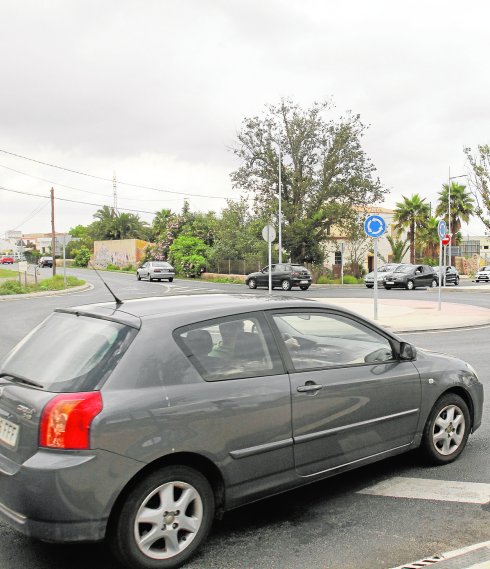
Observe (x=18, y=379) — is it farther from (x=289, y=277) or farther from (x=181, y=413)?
(x=289, y=277)

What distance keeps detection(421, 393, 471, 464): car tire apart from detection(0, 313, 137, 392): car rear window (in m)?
2.53

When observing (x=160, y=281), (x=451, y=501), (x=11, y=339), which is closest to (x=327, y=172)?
(x=160, y=281)

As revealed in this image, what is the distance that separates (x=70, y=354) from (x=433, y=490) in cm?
270

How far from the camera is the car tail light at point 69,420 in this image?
2895mm

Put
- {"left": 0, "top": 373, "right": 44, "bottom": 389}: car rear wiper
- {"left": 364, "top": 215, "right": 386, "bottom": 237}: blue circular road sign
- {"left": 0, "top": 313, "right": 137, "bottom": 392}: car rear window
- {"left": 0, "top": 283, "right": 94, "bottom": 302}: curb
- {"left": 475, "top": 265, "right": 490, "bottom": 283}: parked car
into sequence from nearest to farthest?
1. {"left": 0, "top": 313, "right": 137, "bottom": 392}: car rear window
2. {"left": 0, "top": 373, "right": 44, "bottom": 389}: car rear wiper
3. {"left": 364, "top": 215, "right": 386, "bottom": 237}: blue circular road sign
4. {"left": 0, "top": 283, "right": 94, "bottom": 302}: curb
5. {"left": 475, "top": 265, "right": 490, "bottom": 283}: parked car

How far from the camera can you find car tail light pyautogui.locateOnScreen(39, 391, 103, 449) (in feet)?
9.50

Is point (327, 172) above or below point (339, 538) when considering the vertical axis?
above

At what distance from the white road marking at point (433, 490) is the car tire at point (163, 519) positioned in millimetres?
1449

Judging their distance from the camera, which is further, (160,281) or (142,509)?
(160,281)

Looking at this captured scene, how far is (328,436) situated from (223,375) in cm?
86

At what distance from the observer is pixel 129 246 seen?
67062mm

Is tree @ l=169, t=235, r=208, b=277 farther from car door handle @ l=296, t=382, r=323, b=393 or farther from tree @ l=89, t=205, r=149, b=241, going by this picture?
car door handle @ l=296, t=382, r=323, b=393

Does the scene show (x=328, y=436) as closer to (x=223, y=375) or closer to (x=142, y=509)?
(x=223, y=375)

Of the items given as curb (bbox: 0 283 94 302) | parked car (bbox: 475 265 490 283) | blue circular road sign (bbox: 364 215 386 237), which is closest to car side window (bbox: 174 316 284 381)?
blue circular road sign (bbox: 364 215 386 237)
